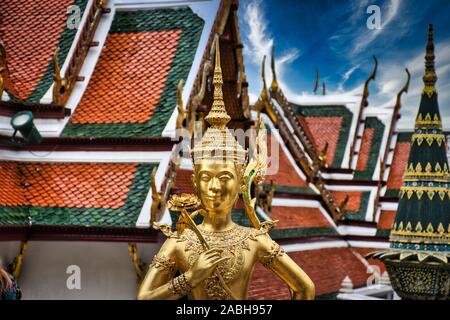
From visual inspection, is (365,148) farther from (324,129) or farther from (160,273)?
(160,273)

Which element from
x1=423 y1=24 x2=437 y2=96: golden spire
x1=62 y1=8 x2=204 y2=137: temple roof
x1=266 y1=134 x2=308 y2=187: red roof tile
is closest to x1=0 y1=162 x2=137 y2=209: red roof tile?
x1=62 y1=8 x2=204 y2=137: temple roof

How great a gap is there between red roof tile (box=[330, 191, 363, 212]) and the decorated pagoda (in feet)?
22.0

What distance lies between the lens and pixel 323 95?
548 inches

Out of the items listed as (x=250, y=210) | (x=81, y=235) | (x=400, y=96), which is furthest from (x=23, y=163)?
(x=400, y=96)

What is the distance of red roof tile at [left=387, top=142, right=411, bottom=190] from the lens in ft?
43.3

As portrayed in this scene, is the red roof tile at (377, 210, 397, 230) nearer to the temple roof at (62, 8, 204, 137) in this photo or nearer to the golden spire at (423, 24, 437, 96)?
the temple roof at (62, 8, 204, 137)

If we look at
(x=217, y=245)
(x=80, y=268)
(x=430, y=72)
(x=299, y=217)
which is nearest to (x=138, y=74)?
(x=80, y=268)

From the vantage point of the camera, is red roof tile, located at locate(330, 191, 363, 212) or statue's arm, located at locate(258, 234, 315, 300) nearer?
statue's arm, located at locate(258, 234, 315, 300)

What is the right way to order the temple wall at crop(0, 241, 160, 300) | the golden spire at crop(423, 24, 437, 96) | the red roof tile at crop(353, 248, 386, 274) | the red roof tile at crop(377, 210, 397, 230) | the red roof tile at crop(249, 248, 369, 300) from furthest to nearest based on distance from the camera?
the red roof tile at crop(377, 210, 397, 230)
the red roof tile at crop(353, 248, 386, 274)
the red roof tile at crop(249, 248, 369, 300)
the temple wall at crop(0, 241, 160, 300)
the golden spire at crop(423, 24, 437, 96)

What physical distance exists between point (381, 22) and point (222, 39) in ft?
7.03

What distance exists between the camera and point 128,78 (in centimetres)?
734

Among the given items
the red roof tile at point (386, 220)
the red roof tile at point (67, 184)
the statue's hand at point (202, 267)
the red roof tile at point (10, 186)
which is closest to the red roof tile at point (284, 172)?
the red roof tile at point (386, 220)

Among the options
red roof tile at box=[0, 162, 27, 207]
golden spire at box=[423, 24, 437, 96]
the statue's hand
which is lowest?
the statue's hand
